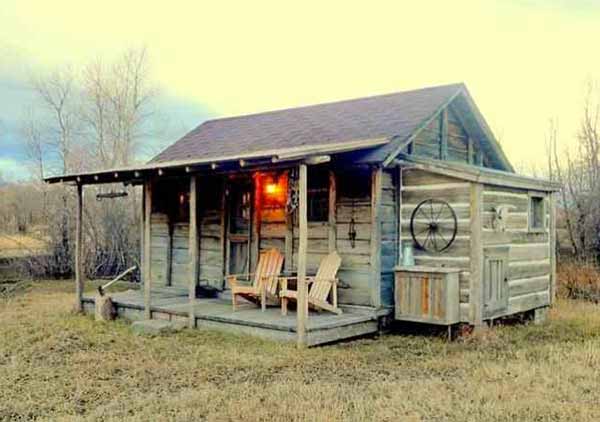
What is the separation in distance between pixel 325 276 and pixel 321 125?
3.13 m

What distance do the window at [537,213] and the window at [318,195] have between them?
347 cm

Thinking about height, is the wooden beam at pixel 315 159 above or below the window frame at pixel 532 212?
above

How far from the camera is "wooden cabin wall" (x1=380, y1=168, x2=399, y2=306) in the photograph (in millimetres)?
8383

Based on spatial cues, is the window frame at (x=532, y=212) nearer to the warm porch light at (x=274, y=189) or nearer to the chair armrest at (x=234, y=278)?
the warm porch light at (x=274, y=189)

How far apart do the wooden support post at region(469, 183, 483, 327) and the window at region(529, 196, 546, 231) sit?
80.3 inches

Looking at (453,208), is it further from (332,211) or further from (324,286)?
(324,286)

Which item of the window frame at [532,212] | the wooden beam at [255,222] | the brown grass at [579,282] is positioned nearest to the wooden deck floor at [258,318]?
the wooden beam at [255,222]

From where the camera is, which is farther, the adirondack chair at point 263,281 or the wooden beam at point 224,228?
the wooden beam at point 224,228

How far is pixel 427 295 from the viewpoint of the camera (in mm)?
7973

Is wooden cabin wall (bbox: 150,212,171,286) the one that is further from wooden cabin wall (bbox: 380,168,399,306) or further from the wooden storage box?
the wooden storage box

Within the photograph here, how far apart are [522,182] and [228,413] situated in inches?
250

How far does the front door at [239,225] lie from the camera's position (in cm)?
991

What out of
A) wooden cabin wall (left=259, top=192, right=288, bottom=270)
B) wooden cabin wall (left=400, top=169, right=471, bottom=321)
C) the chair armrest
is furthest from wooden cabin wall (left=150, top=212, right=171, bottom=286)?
wooden cabin wall (left=400, top=169, right=471, bottom=321)

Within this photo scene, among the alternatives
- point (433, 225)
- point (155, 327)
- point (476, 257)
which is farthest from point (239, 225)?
point (476, 257)
